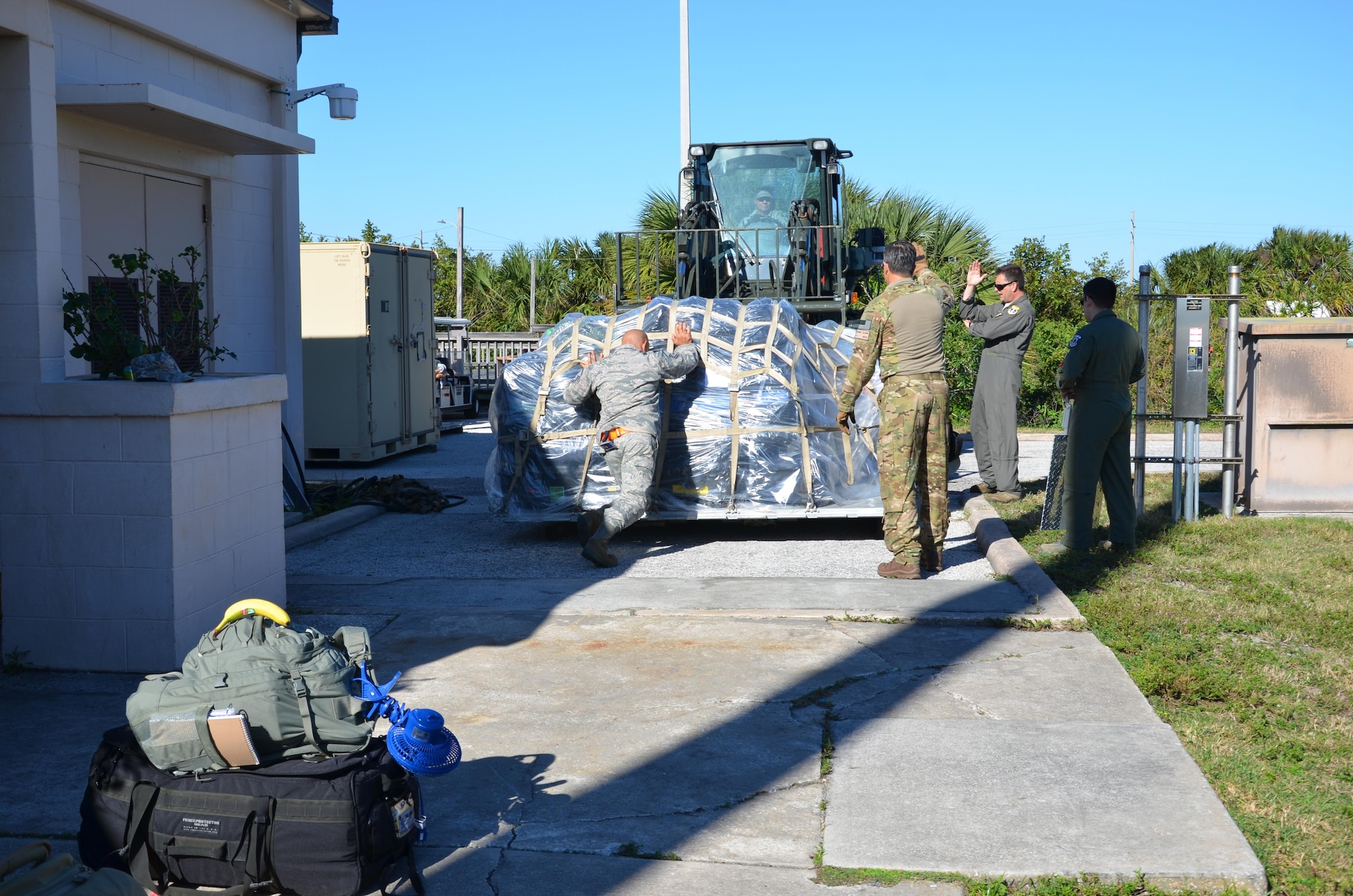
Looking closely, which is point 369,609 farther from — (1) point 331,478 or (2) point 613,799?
(1) point 331,478

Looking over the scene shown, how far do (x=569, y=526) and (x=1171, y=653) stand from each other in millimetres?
5309

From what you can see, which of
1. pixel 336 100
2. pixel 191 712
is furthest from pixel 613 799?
pixel 336 100

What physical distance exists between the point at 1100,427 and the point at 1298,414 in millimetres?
2568

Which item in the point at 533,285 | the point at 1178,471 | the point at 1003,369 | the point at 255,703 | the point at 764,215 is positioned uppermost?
the point at 533,285

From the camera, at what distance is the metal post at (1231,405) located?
32.4 feet

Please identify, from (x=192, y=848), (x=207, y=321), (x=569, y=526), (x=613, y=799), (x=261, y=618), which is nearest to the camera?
(x=192, y=848)

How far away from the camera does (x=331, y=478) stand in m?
13.5

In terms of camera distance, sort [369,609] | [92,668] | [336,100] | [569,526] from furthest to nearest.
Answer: [336,100] < [569,526] < [369,609] < [92,668]

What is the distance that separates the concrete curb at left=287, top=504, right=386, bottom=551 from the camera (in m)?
9.52

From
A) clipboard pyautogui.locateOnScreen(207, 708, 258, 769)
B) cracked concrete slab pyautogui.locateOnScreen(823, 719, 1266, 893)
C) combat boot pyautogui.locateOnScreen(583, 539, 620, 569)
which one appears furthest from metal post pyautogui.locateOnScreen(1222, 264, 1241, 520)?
clipboard pyautogui.locateOnScreen(207, 708, 258, 769)

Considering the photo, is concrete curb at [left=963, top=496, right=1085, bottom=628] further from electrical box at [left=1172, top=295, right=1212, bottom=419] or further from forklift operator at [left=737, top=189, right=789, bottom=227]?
forklift operator at [left=737, top=189, right=789, bottom=227]

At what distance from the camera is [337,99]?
11125 mm

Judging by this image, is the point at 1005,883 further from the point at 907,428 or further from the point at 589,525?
the point at 589,525

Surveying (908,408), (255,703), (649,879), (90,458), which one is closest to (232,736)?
(255,703)
